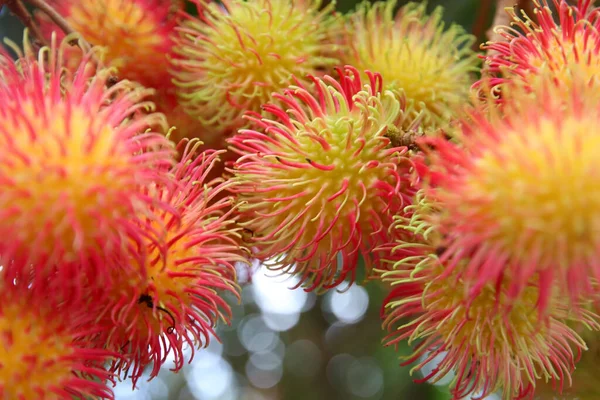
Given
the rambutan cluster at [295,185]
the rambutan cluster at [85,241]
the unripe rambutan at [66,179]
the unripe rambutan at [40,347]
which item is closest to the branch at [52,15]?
the rambutan cluster at [295,185]

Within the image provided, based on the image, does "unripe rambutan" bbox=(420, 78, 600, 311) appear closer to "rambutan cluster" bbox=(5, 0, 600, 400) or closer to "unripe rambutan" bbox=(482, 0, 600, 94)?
"rambutan cluster" bbox=(5, 0, 600, 400)

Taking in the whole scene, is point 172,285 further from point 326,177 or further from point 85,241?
point 326,177

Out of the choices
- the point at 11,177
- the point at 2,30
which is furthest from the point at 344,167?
the point at 2,30

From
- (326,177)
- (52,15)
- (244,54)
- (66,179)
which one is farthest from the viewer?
(244,54)

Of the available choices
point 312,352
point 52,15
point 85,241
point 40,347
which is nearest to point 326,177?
point 85,241

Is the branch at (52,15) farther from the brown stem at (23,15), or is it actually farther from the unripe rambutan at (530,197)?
the unripe rambutan at (530,197)

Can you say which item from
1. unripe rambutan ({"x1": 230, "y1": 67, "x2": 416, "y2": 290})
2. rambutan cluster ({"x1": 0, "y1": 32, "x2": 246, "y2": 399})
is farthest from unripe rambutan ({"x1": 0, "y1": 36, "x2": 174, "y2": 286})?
unripe rambutan ({"x1": 230, "y1": 67, "x2": 416, "y2": 290})
